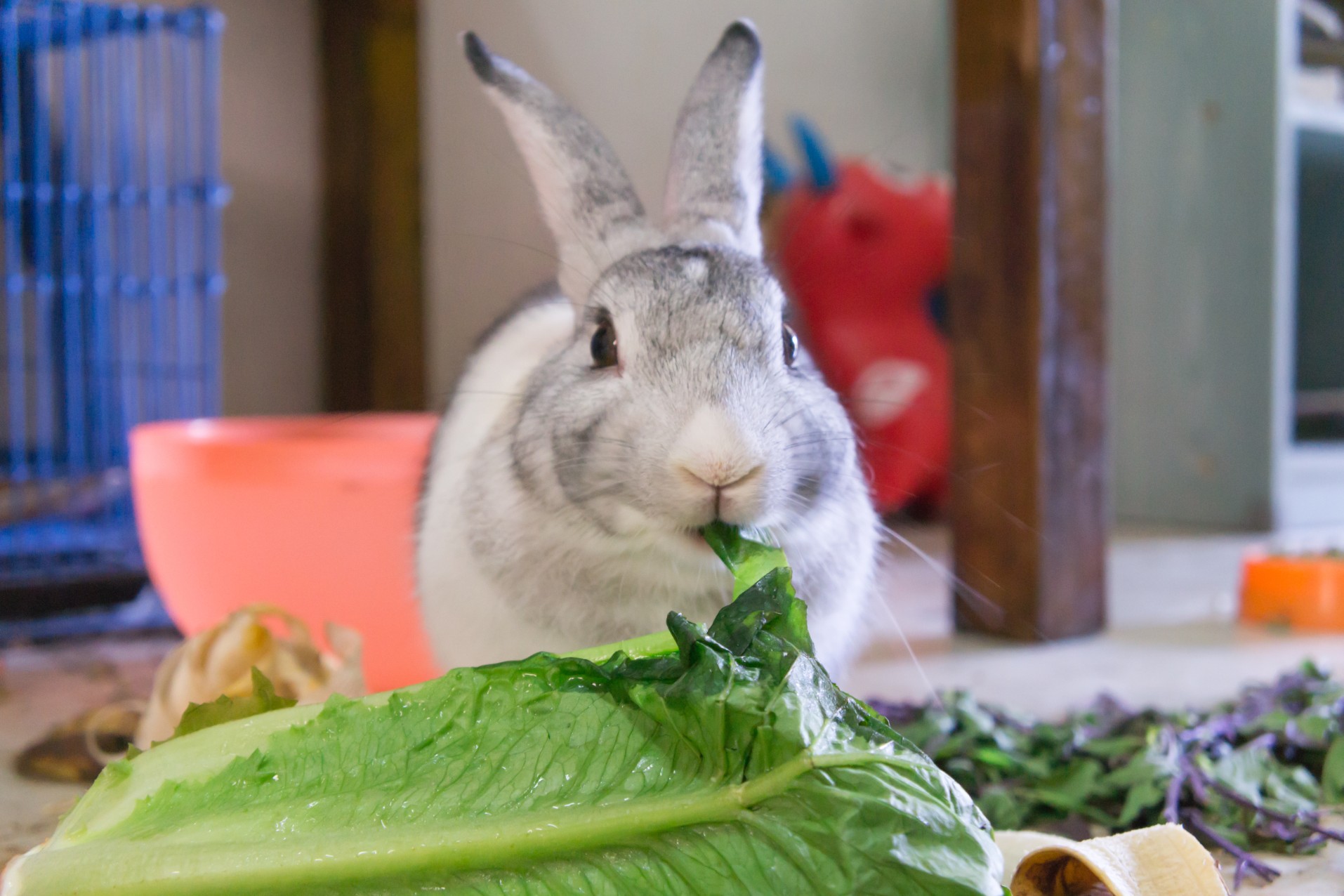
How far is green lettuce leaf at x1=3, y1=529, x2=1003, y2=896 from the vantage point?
0.64 meters

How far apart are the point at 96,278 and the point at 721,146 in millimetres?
1404

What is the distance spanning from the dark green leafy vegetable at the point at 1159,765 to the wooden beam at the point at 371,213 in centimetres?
186

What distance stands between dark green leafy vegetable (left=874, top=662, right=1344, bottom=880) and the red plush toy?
1.92 m

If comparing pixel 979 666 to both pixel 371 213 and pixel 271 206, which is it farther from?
pixel 271 206

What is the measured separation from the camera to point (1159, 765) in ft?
3.91

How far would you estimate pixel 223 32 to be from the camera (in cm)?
279

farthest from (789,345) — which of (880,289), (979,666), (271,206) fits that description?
(880,289)

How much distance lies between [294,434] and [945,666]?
1.16m

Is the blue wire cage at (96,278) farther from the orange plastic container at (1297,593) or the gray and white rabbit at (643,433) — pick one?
the orange plastic container at (1297,593)

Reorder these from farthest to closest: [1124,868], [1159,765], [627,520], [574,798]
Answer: [1159,765]
[627,520]
[1124,868]
[574,798]

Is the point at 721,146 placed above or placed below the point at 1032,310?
above

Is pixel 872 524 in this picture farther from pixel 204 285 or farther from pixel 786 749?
pixel 204 285

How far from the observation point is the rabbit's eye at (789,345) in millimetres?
1073

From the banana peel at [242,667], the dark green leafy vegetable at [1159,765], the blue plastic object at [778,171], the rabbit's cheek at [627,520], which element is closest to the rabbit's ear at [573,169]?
the rabbit's cheek at [627,520]
